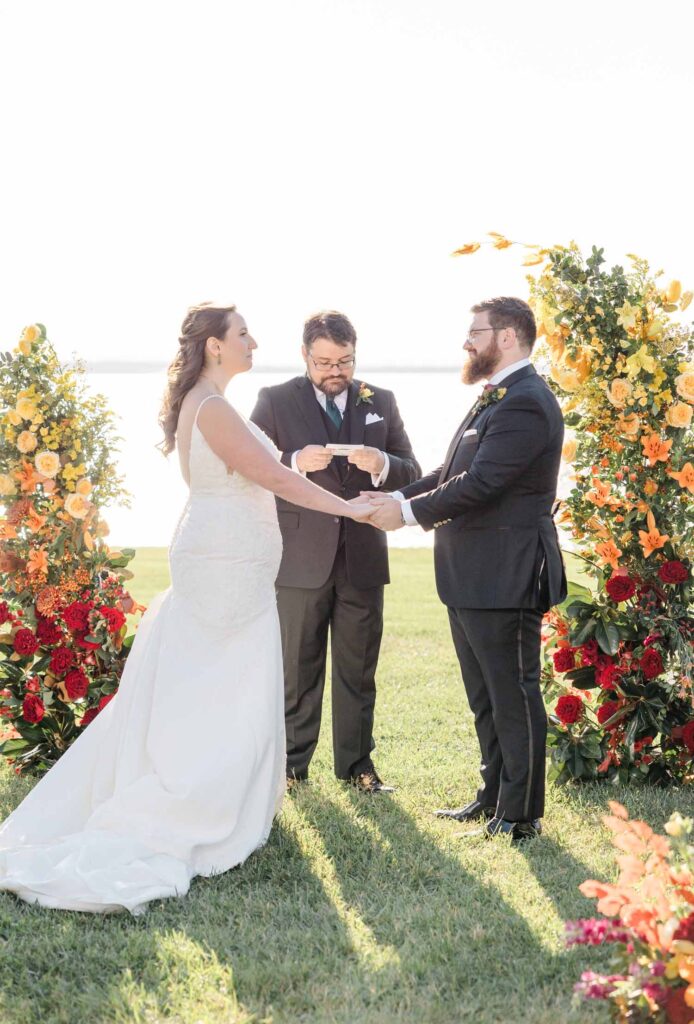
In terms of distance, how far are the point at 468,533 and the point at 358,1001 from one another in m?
2.06

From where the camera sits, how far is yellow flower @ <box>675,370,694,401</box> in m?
4.87

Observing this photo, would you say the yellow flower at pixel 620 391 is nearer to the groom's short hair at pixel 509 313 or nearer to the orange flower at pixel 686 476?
the orange flower at pixel 686 476

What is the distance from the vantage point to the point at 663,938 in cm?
250

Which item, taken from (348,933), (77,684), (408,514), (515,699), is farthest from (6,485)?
(348,933)

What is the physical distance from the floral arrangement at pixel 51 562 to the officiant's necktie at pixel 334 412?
113 cm

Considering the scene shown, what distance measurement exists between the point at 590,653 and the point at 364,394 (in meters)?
1.67

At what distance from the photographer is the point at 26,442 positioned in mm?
5309

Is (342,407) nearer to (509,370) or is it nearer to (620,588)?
(509,370)

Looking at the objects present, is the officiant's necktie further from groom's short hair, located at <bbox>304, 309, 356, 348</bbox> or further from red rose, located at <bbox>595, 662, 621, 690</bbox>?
red rose, located at <bbox>595, 662, 621, 690</bbox>

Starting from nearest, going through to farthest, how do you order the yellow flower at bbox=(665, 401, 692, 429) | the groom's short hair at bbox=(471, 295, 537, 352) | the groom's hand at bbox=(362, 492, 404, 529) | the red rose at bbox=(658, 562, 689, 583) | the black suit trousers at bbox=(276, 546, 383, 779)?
the groom's short hair at bbox=(471, 295, 537, 352), the groom's hand at bbox=(362, 492, 404, 529), the yellow flower at bbox=(665, 401, 692, 429), the red rose at bbox=(658, 562, 689, 583), the black suit trousers at bbox=(276, 546, 383, 779)

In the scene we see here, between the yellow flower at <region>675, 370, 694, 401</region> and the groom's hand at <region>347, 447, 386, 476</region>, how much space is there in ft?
4.60

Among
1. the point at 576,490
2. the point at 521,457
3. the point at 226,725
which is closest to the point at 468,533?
the point at 521,457

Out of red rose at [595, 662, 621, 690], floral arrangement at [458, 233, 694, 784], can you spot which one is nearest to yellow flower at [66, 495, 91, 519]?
floral arrangement at [458, 233, 694, 784]

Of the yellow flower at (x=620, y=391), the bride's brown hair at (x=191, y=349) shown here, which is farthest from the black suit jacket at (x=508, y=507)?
the bride's brown hair at (x=191, y=349)
